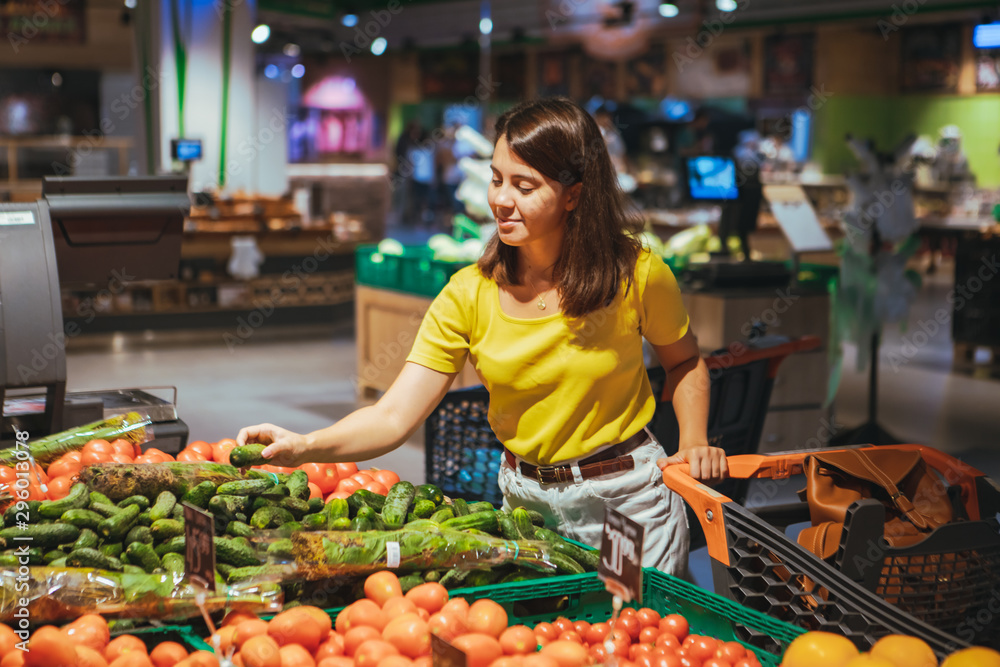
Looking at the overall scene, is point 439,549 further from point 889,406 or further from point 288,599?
point 889,406

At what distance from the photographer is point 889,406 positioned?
20.2 feet

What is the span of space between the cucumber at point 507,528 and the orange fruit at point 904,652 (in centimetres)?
64

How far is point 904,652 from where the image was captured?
1.31 meters

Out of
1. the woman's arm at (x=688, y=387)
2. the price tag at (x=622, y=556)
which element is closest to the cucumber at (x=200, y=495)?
the price tag at (x=622, y=556)

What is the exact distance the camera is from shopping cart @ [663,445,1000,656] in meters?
1.43

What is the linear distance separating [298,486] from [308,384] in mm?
4901

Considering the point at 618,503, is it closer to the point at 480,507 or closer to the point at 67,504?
the point at 480,507

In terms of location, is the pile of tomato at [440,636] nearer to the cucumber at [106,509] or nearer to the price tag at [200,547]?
the price tag at [200,547]

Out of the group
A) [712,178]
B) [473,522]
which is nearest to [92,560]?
[473,522]

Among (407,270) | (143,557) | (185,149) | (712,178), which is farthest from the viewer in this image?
(185,149)

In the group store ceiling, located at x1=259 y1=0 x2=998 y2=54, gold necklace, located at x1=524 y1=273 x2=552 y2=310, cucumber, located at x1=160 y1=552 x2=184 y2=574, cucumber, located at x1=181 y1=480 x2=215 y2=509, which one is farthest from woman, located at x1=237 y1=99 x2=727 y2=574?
store ceiling, located at x1=259 y1=0 x2=998 y2=54

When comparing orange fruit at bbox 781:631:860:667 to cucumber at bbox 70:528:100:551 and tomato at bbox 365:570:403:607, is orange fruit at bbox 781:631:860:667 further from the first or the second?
cucumber at bbox 70:528:100:551

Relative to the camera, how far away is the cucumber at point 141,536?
1630mm

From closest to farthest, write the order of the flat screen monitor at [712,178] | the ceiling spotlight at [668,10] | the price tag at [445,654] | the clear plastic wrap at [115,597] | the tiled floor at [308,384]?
the price tag at [445,654], the clear plastic wrap at [115,597], the flat screen monitor at [712,178], the tiled floor at [308,384], the ceiling spotlight at [668,10]
